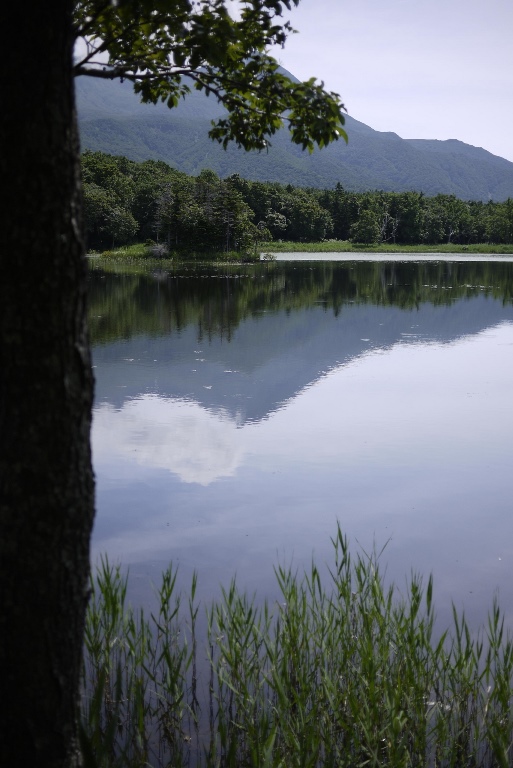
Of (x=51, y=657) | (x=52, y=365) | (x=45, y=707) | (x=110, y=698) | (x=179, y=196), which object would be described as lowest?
(x=110, y=698)

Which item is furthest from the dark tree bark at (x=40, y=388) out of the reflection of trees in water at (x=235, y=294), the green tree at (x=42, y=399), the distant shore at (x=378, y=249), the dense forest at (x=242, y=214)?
the distant shore at (x=378, y=249)

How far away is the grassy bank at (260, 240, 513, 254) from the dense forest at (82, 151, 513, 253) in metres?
3.02

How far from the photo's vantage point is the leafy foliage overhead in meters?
4.54

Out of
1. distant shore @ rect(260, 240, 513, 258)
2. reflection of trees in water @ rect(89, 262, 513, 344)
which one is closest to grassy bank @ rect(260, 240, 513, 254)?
distant shore @ rect(260, 240, 513, 258)

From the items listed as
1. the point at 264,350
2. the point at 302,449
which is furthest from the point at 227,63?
the point at 264,350

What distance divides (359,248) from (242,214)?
153 feet

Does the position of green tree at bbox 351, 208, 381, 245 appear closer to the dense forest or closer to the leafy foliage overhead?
the dense forest

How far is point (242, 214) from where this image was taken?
256ft

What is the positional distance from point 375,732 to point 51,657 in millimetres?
2446

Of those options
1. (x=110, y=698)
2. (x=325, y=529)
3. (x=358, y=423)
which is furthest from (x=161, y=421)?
(x=110, y=698)

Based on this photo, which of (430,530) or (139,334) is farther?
(139,334)

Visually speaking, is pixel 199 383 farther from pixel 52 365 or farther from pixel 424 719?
pixel 52 365

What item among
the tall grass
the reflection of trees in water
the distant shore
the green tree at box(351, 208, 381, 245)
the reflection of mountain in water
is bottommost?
the tall grass

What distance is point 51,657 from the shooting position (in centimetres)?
Answer: 271
